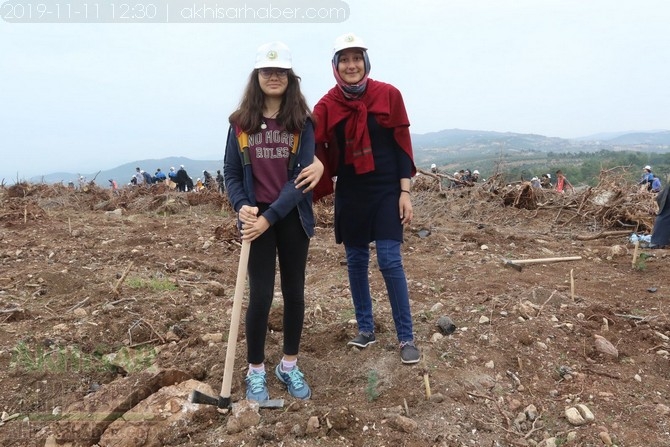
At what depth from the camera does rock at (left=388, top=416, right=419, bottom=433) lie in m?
2.10

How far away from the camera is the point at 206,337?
10.3 ft

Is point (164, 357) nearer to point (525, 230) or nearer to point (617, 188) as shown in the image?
point (525, 230)

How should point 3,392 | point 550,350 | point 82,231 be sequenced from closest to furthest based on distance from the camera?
point 3,392 < point 550,350 < point 82,231

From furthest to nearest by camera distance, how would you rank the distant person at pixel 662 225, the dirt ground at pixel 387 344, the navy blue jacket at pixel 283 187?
the distant person at pixel 662 225, the navy blue jacket at pixel 283 187, the dirt ground at pixel 387 344

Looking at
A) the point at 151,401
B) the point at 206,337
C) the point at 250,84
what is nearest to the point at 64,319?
the point at 206,337

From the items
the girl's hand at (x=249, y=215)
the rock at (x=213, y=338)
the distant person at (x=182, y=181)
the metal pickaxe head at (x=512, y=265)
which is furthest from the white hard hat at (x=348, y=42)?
the distant person at (x=182, y=181)

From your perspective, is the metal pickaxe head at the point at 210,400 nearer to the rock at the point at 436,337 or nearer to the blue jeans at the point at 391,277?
the blue jeans at the point at 391,277

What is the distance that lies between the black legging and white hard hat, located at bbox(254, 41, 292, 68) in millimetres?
667

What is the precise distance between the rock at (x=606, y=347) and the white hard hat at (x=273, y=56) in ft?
7.95

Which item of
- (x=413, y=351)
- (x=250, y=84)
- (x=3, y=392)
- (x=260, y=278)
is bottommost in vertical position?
(x=3, y=392)

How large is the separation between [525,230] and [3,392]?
7435 mm

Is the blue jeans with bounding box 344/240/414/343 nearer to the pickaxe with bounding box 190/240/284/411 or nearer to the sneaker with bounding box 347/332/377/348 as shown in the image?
the sneaker with bounding box 347/332/377/348

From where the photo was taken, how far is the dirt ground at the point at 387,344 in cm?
217

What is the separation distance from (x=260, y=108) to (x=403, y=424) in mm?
1594
